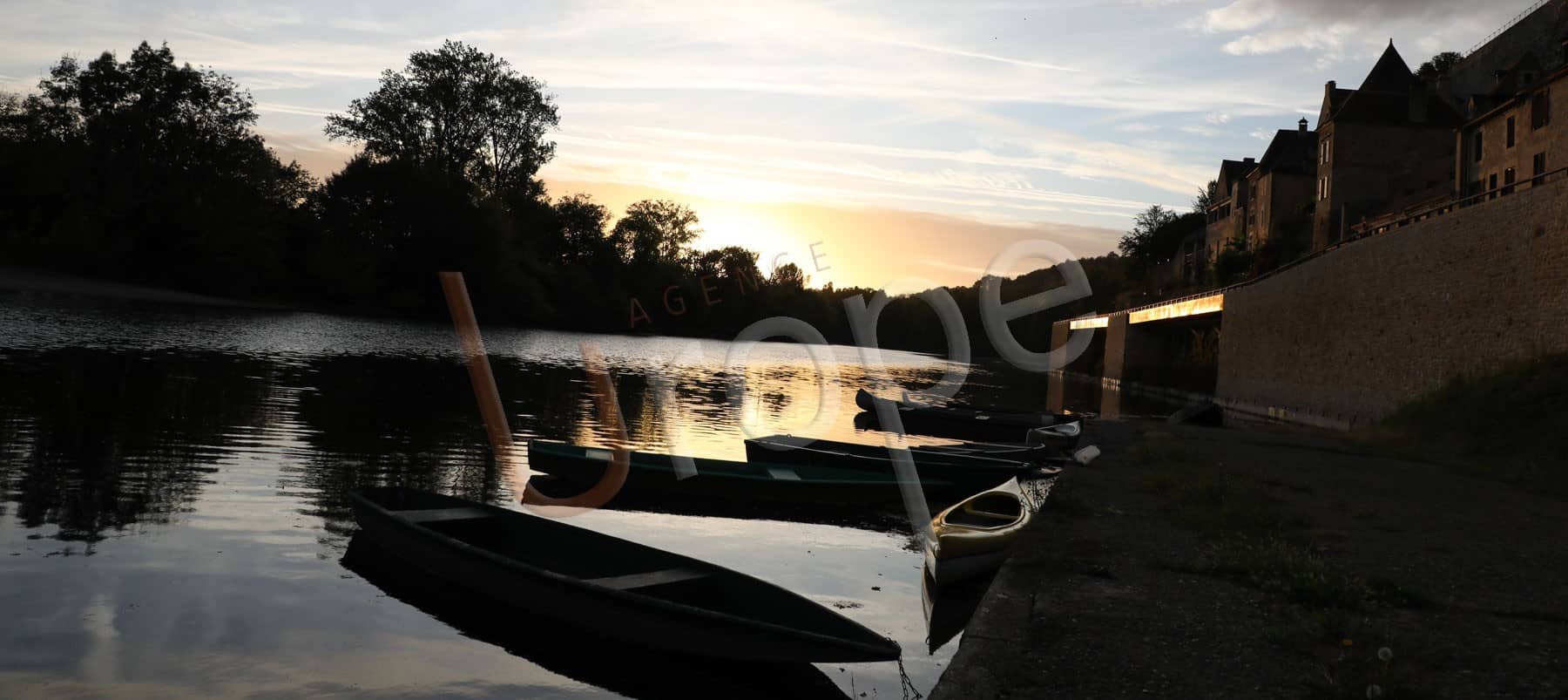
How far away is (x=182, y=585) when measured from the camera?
9.66 meters

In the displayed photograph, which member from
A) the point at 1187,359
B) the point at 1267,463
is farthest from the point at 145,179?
the point at 1267,463

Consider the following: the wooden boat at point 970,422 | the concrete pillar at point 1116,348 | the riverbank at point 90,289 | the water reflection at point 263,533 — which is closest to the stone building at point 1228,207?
the concrete pillar at point 1116,348

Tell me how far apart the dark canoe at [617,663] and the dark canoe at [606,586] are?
117 millimetres

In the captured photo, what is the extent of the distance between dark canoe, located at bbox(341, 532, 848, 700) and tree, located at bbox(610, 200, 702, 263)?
10634cm

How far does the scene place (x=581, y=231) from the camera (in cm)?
10844

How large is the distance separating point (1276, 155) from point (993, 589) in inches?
3099

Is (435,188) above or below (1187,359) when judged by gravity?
above

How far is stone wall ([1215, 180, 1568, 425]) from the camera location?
71.5 ft

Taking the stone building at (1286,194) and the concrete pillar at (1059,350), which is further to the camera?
the concrete pillar at (1059,350)

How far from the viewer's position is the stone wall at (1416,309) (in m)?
21.8

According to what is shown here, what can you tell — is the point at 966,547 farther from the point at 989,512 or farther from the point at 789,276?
the point at 789,276

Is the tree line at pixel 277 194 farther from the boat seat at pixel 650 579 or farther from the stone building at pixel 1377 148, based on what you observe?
Answer: the boat seat at pixel 650 579

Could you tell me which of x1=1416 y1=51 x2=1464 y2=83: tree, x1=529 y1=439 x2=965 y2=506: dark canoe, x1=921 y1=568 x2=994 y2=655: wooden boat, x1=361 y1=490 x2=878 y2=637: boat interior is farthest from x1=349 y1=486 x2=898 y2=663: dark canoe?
x1=1416 y1=51 x2=1464 y2=83: tree

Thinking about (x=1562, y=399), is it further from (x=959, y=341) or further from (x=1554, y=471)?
(x=959, y=341)
